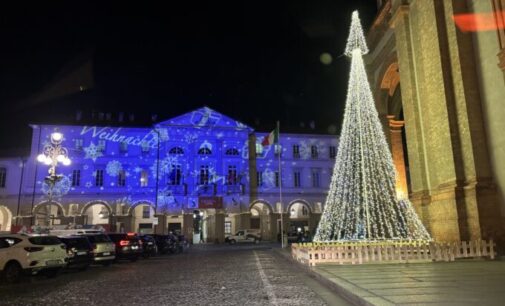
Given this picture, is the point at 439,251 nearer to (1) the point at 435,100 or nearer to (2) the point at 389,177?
(2) the point at 389,177

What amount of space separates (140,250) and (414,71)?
17.2m

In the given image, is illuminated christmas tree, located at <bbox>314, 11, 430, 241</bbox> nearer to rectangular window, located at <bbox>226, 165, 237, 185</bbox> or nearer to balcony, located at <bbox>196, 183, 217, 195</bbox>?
balcony, located at <bbox>196, 183, 217, 195</bbox>

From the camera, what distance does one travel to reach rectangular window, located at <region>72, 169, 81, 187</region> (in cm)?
4741

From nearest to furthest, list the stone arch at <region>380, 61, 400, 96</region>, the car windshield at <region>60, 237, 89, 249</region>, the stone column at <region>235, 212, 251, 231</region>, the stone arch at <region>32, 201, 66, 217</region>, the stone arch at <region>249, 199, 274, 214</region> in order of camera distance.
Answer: the car windshield at <region>60, 237, 89, 249</region>, the stone arch at <region>380, 61, 400, 96</region>, the stone arch at <region>32, 201, 66, 217</region>, the stone column at <region>235, 212, 251, 231</region>, the stone arch at <region>249, 199, 274, 214</region>

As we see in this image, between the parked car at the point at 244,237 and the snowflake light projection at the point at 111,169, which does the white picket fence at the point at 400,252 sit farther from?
the snowflake light projection at the point at 111,169

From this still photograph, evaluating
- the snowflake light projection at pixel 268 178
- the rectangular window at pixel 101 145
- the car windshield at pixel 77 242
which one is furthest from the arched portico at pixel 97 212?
the car windshield at pixel 77 242

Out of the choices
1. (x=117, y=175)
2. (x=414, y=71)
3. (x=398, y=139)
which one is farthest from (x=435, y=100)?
(x=117, y=175)

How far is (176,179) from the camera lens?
163ft

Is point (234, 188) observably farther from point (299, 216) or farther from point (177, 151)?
point (299, 216)

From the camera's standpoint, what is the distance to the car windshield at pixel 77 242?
17.4 metres

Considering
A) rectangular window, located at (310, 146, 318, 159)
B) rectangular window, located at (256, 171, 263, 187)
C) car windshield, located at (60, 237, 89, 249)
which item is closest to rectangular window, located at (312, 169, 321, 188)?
rectangular window, located at (310, 146, 318, 159)

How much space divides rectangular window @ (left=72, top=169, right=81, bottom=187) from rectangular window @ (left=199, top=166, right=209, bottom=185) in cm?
1340

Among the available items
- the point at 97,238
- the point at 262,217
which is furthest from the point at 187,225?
the point at 97,238

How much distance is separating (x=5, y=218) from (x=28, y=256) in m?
38.9
